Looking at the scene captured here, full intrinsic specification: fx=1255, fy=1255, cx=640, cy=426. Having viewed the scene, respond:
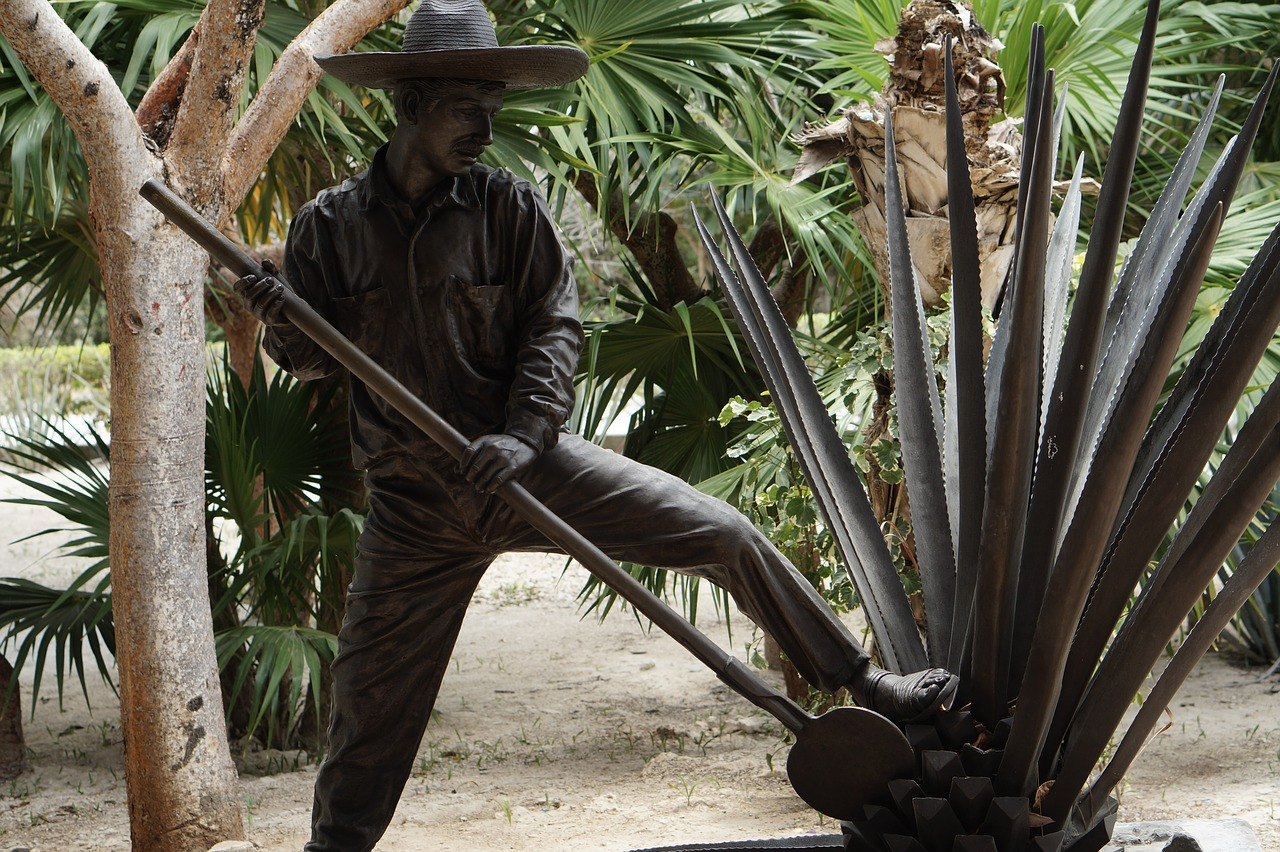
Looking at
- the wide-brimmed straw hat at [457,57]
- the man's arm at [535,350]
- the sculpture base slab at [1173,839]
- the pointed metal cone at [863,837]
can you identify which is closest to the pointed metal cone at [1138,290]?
the pointed metal cone at [863,837]

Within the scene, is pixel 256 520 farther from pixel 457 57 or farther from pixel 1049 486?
pixel 1049 486

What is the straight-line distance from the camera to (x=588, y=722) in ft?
17.2

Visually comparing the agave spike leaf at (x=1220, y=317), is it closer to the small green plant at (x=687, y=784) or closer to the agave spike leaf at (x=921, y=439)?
the agave spike leaf at (x=921, y=439)

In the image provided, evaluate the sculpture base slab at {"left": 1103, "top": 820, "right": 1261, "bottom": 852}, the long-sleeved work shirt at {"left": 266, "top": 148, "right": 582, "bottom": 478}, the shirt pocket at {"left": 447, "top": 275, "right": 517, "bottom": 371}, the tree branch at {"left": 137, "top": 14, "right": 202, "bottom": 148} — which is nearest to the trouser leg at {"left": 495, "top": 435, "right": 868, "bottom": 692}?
the long-sleeved work shirt at {"left": 266, "top": 148, "right": 582, "bottom": 478}

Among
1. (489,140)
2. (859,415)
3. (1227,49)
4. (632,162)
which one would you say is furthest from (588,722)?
(1227,49)

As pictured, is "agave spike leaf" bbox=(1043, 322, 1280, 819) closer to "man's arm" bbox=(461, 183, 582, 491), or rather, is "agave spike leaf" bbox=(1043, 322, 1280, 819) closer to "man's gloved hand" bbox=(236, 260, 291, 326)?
"man's arm" bbox=(461, 183, 582, 491)

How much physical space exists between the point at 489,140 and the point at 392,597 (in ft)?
2.91

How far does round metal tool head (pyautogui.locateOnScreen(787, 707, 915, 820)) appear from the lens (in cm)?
198

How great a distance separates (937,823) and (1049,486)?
56 cm

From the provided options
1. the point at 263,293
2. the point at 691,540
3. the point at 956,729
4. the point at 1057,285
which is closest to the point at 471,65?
the point at 263,293

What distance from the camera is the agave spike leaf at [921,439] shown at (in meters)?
2.18

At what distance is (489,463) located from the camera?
2.15 metres

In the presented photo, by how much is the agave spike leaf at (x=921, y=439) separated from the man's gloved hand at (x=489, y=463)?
705 millimetres

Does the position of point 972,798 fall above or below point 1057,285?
below
